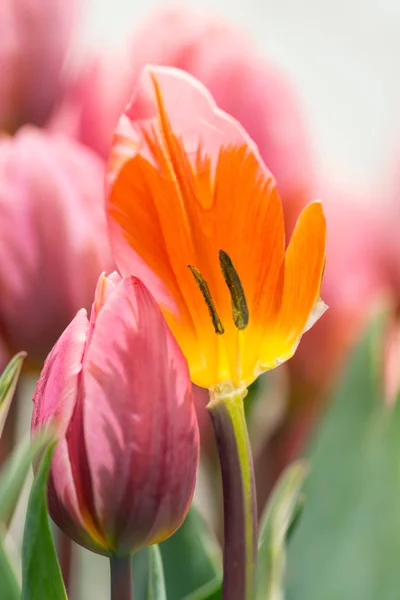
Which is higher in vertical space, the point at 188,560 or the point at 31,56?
the point at 31,56

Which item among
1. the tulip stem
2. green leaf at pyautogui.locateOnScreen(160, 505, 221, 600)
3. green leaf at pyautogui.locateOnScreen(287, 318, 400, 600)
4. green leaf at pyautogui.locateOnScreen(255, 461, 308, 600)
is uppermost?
the tulip stem

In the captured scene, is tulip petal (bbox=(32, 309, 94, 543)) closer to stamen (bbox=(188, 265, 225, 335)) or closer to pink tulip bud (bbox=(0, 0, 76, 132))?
stamen (bbox=(188, 265, 225, 335))

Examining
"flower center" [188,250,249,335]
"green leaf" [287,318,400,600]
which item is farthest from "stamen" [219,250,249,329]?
"green leaf" [287,318,400,600]

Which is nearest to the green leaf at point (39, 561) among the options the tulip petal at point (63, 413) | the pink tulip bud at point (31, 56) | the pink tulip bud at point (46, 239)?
Answer: the tulip petal at point (63, 413)

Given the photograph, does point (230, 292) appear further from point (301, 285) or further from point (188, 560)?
point (188, 560)

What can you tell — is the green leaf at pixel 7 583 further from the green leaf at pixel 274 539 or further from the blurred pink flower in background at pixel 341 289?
the blurred pink flower in background at pixel 341 289

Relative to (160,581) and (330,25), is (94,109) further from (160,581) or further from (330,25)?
(330,25)

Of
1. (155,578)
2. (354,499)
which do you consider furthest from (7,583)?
(354,499)
